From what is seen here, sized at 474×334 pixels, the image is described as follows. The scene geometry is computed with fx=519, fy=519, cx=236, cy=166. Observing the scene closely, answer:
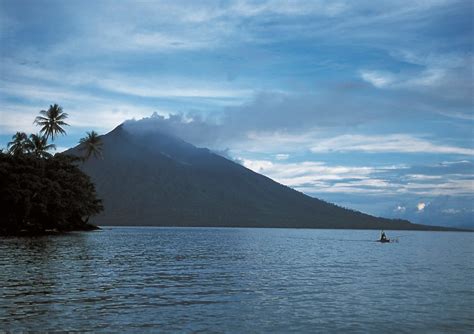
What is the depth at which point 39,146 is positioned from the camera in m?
100

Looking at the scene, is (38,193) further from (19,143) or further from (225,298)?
(225,298)

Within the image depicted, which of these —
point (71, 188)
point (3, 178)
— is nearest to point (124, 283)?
point (3, 178)

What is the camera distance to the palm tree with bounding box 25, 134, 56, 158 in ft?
319

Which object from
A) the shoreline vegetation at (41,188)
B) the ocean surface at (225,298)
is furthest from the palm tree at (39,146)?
the ocean surface at (225,298)

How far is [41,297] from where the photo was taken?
80.2 ft

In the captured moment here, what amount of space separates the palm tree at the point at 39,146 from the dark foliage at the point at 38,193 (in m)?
1.70

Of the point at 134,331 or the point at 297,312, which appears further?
the point at 297,312

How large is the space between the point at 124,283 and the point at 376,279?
17474 mm

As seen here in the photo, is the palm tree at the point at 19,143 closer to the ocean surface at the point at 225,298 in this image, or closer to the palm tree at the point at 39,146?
the palm tree at the point at 39,146

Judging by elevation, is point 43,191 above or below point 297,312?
above

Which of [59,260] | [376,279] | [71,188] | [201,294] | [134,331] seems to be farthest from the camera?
[71,188]

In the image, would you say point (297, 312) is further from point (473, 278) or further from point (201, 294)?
point (473, 278)

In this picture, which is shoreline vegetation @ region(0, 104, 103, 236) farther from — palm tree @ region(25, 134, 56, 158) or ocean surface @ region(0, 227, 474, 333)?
ocean surface @ region(0, 227, 474, 333)

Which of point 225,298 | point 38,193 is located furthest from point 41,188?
point 225,298
